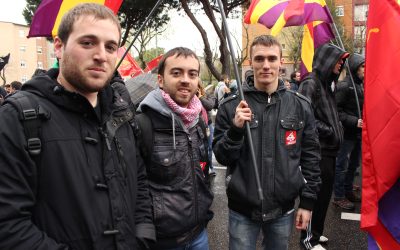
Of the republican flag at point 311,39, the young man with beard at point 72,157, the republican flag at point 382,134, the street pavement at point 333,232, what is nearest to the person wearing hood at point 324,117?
the street pavement at point 333,232

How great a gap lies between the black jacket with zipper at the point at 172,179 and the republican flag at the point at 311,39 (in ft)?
12.1

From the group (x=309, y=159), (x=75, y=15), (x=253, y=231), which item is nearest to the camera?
(x=75, y=15)

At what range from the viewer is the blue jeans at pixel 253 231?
8.32 ft

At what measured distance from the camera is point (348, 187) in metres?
5.45

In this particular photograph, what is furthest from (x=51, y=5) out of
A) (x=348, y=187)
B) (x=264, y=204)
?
(x=348, y=187)

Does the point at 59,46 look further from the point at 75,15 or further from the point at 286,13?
the point at 286,13

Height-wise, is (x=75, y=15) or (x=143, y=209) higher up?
(x=75, y=15)

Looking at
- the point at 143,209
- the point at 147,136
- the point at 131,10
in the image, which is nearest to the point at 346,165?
the point at 147,136

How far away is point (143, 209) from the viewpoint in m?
1.89

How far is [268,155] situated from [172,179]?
0.69 metres

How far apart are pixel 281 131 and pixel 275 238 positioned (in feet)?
2.42

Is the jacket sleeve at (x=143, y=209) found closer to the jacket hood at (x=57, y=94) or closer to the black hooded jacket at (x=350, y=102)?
the jacket hood at (x=57, y=94)

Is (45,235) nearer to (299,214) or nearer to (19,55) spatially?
(299,214)

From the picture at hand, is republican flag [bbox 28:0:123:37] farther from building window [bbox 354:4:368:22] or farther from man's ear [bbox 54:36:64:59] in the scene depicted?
building window [bbox 354:4:368:22]
